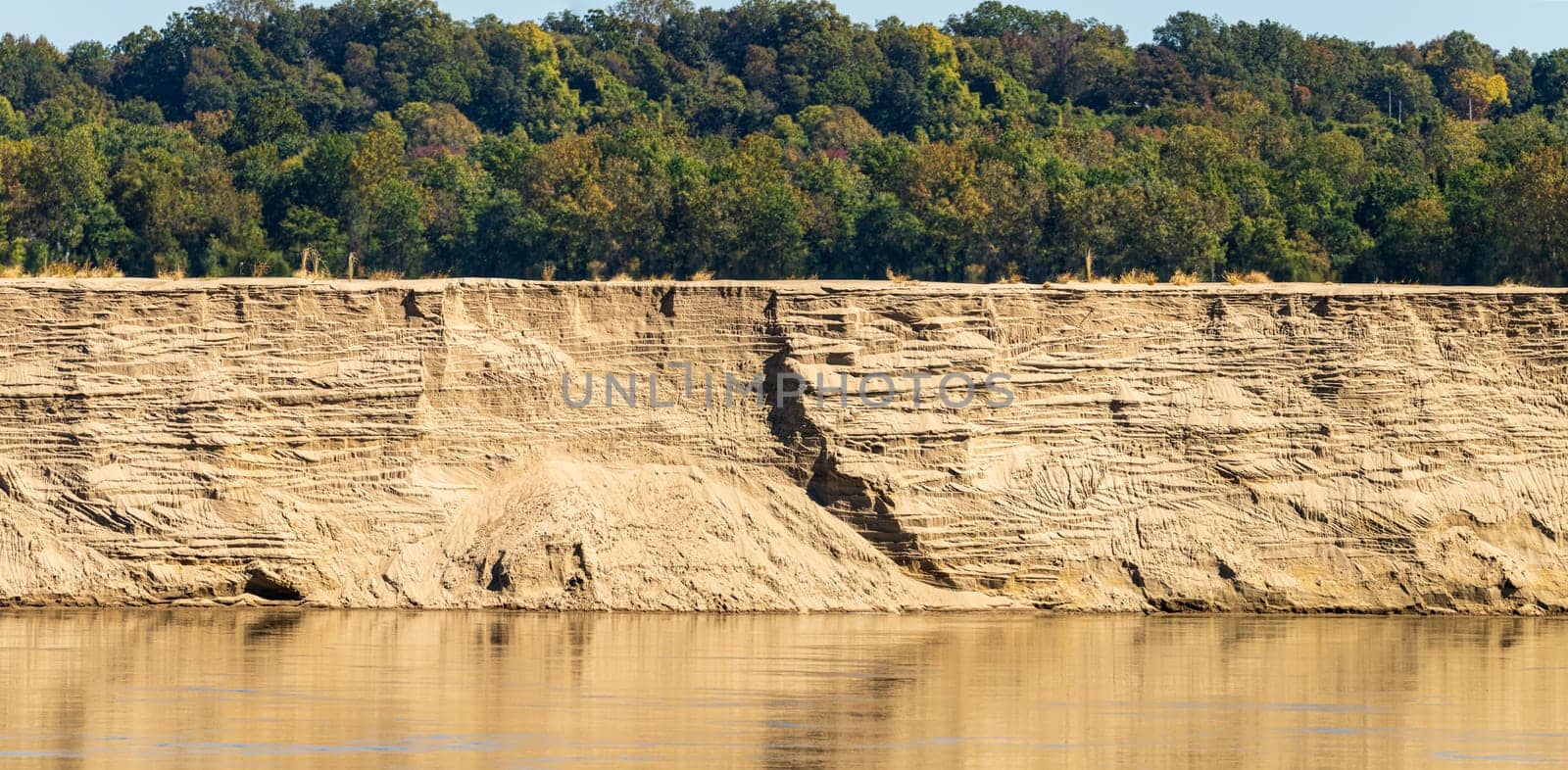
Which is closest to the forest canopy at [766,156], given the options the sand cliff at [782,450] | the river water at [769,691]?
the sand cliff at [782,450]

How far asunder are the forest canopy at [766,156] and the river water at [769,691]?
10046 mm

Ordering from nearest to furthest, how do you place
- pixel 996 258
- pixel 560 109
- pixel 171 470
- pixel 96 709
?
pixel 96 709, pixel 171 470, pixel 996 258, pixel 560 109

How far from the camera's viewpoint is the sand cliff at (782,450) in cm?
2839

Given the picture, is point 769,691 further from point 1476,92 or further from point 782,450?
point 1476,92

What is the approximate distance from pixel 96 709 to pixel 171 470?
9819 mm

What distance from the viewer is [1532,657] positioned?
24.1m

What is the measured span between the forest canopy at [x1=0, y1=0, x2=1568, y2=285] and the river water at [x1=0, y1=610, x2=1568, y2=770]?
396 inches

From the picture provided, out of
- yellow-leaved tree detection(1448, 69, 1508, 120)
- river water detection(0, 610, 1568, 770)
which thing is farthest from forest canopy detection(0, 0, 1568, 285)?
river water detection(0, 610, 1568, 770)

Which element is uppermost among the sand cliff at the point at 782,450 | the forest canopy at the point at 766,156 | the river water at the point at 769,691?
the forest canopy at the point at 766,156

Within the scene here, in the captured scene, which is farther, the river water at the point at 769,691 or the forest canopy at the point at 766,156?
the forest canopy at the point at 766,156

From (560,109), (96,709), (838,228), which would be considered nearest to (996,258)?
(838,228)

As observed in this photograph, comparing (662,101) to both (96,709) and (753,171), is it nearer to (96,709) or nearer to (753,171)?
(753,171)

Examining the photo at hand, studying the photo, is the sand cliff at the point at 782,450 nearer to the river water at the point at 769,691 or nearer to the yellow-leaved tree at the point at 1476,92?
the river water at the point at 769,691

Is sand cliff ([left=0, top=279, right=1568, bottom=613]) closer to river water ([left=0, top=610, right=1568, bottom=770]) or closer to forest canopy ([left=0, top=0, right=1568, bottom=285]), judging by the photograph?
river water ([left=0, top=610, right=1568, bottom=770])
